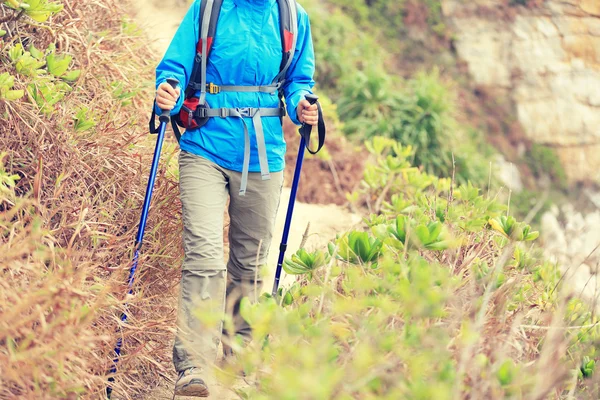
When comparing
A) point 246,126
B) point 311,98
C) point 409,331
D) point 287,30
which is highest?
point 287,30

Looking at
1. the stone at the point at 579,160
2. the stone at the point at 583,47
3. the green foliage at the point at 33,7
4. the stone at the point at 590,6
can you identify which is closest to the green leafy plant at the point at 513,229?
the green foliage at the point at 33,7

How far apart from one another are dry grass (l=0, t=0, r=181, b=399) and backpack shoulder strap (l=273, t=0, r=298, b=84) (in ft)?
3.13

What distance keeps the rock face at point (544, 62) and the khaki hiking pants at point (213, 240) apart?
12.6 metres

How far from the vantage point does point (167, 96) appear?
10.7 ft

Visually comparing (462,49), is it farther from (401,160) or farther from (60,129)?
(60,129)

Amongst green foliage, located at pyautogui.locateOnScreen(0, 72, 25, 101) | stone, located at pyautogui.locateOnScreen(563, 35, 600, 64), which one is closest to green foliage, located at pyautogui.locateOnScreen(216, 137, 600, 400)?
green foliage, located at pyautogui.locateOnScreen(0, 72, 25, 101)

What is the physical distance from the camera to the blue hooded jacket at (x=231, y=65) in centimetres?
344

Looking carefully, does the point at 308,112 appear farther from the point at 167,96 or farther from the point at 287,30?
the point at 167,96

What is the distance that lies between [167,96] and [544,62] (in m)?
13.8

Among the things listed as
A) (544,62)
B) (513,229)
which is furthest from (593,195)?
(513,229)

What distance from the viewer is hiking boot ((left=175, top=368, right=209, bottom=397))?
10.1ft

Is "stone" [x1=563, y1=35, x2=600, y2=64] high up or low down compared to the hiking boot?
down

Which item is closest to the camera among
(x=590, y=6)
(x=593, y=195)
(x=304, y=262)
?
(x=304, y=262)

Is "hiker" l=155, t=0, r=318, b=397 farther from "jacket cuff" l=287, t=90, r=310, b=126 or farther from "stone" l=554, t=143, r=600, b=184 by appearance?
"stone" l=554, t=143, r=600, b=184
